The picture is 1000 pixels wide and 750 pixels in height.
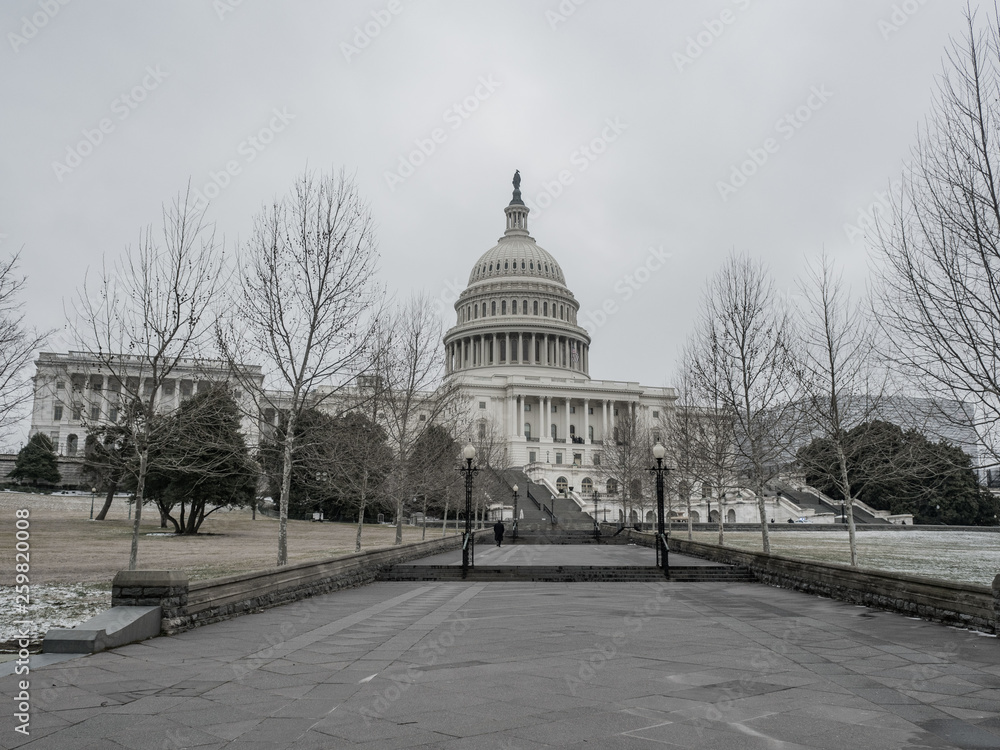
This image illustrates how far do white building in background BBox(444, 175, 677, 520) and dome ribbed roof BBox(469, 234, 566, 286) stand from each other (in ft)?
0.60

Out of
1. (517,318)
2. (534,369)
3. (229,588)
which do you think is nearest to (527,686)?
(229,588)

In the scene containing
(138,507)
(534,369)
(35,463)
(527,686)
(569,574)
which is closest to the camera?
(527,686)

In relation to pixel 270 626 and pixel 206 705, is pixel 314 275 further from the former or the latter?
pixel 206 705

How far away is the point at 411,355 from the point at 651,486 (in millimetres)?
30106

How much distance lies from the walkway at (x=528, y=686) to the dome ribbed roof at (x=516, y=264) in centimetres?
12478

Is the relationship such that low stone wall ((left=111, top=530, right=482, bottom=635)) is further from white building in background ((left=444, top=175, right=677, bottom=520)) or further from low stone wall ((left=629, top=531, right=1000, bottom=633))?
white building in background ((left=444, top=175, right=677, bottom=520))

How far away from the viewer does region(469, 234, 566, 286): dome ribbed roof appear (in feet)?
447

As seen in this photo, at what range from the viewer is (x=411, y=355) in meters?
30.5

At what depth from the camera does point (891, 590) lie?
14.3 meters

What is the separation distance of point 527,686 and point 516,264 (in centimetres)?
13214

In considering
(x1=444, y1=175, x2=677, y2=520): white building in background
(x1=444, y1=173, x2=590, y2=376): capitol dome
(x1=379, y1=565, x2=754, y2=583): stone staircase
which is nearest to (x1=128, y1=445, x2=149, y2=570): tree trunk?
(x1=379, y1=565, x2=754, y2=583): stone staircase

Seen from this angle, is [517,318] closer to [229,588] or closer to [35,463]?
[35,463]

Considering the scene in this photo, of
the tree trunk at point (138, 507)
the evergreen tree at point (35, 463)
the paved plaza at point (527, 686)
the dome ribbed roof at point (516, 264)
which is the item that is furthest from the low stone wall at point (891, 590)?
the dome ribbed roof at point (516, 264)

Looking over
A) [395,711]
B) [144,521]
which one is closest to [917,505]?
[144,521]
